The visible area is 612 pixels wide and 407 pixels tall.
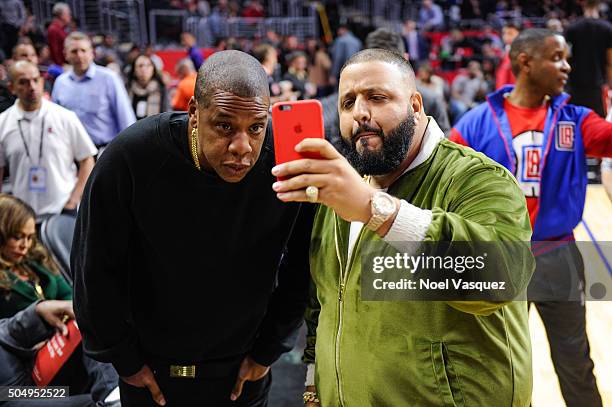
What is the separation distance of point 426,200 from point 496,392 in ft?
1.34

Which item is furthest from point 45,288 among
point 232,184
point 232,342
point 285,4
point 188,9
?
point 285,4

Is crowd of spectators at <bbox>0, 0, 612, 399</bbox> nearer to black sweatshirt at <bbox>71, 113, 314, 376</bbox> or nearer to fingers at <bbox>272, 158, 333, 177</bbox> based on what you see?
black sweatshirt at <bbox>71, 113, 314, 376</bbox>

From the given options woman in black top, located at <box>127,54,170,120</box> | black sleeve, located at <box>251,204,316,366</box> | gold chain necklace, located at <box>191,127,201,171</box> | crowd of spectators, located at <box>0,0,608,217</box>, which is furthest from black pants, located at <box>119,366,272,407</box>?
woman in black top, located at <box>127,54,170,120</box>

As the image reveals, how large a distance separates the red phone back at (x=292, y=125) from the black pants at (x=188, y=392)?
0.97 metres

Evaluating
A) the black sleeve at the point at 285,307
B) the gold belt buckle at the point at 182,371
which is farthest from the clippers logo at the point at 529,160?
the gold belt buckle at the point at 182,371

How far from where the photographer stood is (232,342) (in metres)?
1.83

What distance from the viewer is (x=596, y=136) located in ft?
8.45

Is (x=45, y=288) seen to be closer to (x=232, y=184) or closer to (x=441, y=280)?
(x=232, y=184)

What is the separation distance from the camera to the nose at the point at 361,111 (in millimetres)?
1366

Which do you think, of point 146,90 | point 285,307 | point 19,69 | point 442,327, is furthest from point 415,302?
point 146,90

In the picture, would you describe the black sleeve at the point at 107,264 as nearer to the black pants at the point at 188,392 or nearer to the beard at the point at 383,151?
the black pants at the point at 188,392

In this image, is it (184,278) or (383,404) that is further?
(184,278)

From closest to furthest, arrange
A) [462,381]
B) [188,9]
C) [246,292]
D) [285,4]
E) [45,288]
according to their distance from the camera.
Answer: [462,381]
[246,292]
[45,288]
[188,9]
[285,4]

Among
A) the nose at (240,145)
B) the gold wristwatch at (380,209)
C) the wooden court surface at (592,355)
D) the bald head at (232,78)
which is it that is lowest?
the wooden court surface at (592,355)
